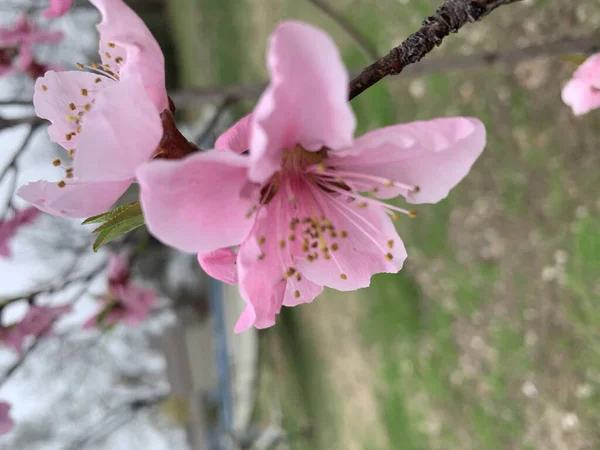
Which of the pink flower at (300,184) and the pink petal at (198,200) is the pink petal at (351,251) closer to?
the pink flower at (300,184)

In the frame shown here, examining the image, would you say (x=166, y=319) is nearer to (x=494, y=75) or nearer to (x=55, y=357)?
(x=55, y=357)

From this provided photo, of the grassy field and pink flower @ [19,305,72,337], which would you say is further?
the grassy field

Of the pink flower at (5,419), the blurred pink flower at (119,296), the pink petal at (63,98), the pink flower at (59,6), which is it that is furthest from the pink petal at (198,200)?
the blurred pink flower at (119,296)

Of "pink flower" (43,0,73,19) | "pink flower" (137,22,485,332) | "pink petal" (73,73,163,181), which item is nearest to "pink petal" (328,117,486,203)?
"pink flower" (137,22,485,332)

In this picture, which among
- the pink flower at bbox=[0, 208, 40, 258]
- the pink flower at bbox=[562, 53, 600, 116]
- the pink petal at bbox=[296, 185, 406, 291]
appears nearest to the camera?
the pink petal at bbox=[296, 185, 406, 291]

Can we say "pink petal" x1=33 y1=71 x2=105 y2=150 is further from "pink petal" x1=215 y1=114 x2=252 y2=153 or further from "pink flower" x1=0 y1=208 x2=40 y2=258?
"pink flower" x1=0 y1=208 x2=40 y2=258

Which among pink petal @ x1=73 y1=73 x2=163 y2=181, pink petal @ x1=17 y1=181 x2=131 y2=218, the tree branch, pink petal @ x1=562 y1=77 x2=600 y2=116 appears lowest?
pink petal @ x1=562 y1=77 x2=600 y2=116

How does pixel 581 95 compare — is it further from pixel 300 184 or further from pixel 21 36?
pixel 21 36
